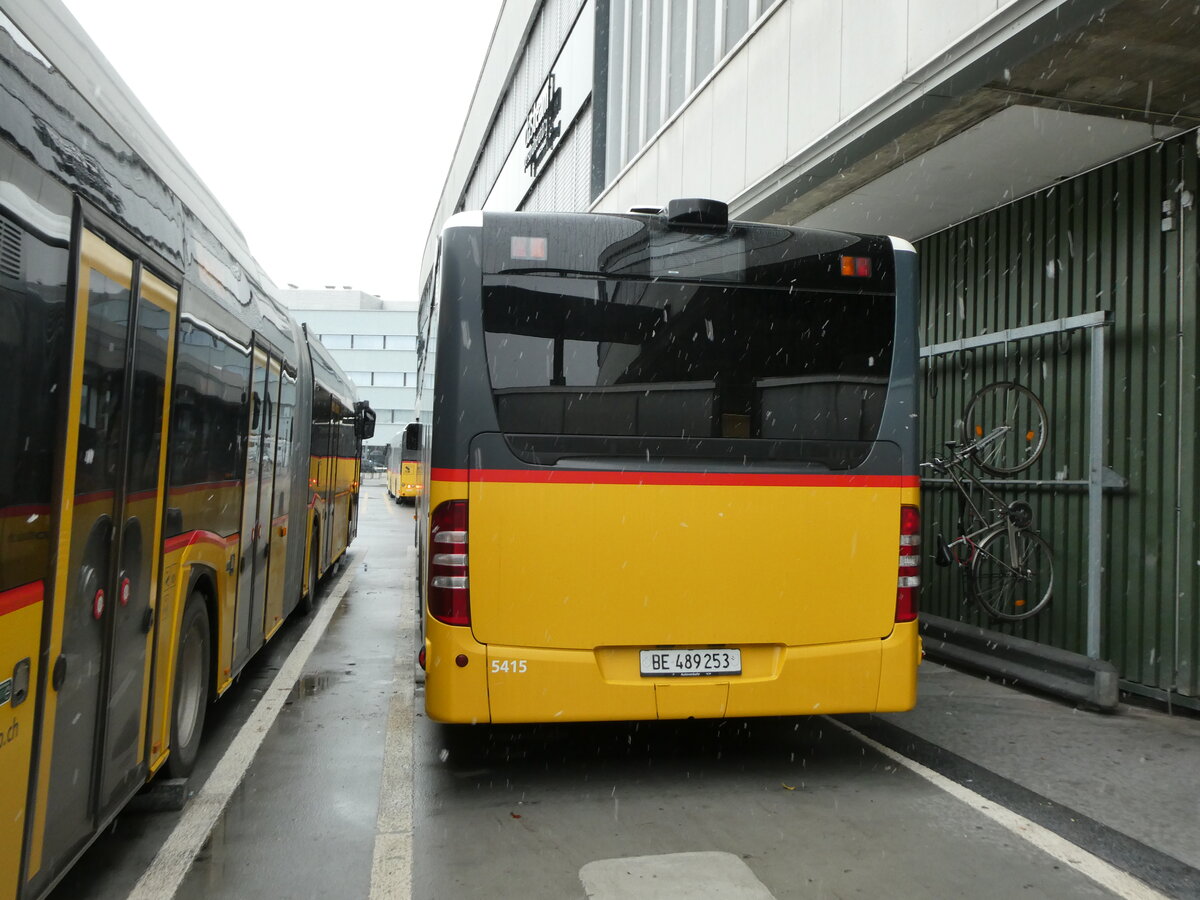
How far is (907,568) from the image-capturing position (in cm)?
518

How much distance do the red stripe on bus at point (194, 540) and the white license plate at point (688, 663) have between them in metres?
2.20

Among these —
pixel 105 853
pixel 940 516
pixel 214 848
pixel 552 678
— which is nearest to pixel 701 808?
pixel 552 678

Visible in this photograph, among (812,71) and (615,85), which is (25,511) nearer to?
(812,71)

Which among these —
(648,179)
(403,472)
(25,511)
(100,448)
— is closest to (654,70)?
(648,179)

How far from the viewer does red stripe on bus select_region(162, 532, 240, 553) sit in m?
4.33


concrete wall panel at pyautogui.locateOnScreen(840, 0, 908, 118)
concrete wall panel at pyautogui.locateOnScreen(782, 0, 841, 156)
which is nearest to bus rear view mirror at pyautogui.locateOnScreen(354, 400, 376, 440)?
concrete wall panel at pyautogui.locateOnScreen(782, 0, 841, 156)

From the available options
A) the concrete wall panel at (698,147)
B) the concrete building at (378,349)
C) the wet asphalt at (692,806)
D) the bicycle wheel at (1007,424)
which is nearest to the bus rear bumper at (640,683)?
the wet asphalt at (692,806)

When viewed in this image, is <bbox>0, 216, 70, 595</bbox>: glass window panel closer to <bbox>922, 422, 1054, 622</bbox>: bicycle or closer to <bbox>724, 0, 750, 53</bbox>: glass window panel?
<bbox>922, 422, 1054, 622</bbox>: bicycle

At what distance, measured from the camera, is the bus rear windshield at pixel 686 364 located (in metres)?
4.88

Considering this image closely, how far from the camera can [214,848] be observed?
13.6ft

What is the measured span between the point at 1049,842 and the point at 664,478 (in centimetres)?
232

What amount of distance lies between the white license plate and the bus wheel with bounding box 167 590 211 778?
2183 millimetres

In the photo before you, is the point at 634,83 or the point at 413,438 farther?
the point at 634,83

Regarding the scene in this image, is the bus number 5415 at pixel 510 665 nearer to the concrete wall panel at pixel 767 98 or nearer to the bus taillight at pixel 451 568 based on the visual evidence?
the bus taillight at pixel 451 568
